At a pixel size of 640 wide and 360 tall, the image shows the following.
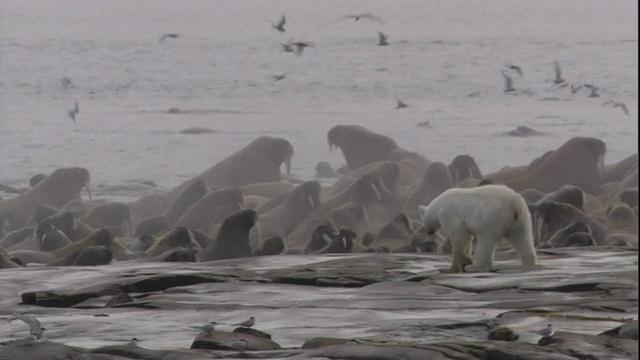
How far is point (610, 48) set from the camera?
41.2m

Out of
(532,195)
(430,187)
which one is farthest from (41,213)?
(532,195)

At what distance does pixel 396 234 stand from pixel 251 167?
8.78m

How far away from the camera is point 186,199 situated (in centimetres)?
2116

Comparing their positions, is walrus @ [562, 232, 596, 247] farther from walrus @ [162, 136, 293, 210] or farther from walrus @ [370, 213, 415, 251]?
walrus @ [162, 136, 293, 210]

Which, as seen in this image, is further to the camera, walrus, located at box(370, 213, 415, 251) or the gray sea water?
the gray sea water

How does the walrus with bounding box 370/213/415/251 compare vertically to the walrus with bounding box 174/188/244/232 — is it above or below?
above

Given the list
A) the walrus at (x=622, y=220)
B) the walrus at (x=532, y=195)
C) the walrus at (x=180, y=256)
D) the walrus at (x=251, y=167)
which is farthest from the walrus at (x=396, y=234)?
the walrus at (x=251, y=167)

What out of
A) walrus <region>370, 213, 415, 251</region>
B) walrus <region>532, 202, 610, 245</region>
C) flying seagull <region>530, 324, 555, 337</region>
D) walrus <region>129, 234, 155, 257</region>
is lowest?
walrus <region>129, 234, 155, 257</region>

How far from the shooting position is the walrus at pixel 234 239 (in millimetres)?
13352

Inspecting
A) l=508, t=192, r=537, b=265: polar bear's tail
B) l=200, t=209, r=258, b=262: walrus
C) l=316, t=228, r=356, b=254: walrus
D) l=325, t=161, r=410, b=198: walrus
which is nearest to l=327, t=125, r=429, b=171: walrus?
l=325, t=161, r=410, b=198: walrus

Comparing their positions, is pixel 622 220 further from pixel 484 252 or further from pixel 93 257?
pixel 484 252

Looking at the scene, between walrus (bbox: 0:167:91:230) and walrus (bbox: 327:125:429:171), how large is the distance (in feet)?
14.5

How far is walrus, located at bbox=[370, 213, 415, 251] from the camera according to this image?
15.4 m

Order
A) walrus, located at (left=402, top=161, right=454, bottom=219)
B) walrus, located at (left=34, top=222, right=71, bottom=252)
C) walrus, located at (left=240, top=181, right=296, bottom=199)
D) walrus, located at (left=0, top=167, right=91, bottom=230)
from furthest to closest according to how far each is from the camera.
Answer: walrus, located at (left=240, top=181, right=296, bottom=199) → walrus, located at (left=0, top=167, right=91, bottom=230) → walrus, located at (left=402, top=161, right=454, bottom=219) → walrus, located at (left=34, top=222, right=71, bottom=252)
